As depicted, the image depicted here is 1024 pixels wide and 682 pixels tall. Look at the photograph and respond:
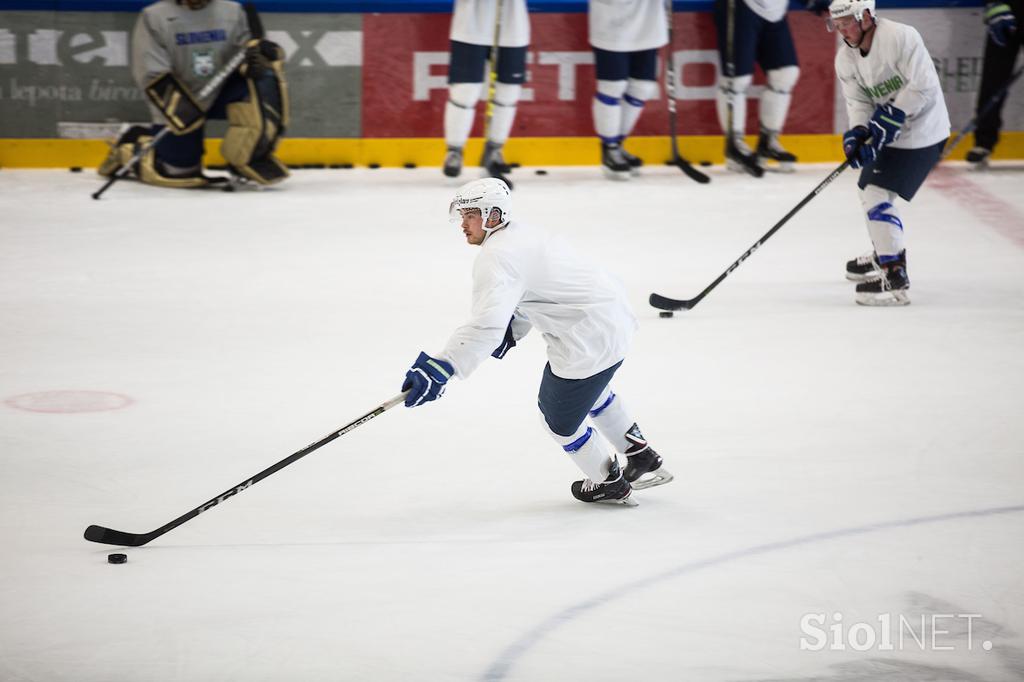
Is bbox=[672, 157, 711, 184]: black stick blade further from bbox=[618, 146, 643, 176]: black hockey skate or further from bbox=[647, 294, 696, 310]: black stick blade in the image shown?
bbox=[647, 294, 696, 310]: black stick blade

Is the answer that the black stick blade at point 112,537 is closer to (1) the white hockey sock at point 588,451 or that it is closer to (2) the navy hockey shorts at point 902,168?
(1) the white hockey sock at point 588,451

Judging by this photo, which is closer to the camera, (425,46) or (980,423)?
(980,423)

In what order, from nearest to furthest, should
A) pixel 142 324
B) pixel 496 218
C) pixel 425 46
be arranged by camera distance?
pixel 496 218 < pixel 142 324 < pixel 425 46

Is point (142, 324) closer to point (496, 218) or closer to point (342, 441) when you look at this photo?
point (342, 441)

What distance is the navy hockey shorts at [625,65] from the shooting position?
8211 millimetres

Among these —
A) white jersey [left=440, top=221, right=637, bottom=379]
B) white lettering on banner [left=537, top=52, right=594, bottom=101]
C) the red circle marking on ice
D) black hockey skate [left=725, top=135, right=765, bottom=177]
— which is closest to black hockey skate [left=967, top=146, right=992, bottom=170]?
black hockey skate [left=725, top=135, right=765, bottom=177]

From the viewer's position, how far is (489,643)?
2910 millimetres

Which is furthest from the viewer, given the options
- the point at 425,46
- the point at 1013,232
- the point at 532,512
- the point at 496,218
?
the point at 425,46

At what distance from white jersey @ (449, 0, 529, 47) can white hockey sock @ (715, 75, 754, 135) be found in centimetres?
125

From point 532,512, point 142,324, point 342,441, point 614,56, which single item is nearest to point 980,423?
point 532,512

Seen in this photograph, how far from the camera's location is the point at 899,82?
5.70 meters

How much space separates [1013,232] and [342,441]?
421 centimetres

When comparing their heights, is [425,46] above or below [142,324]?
above

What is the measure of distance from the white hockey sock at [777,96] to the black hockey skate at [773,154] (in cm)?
5
